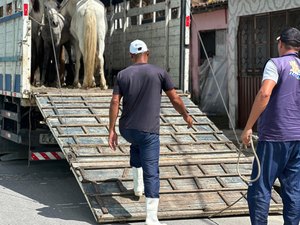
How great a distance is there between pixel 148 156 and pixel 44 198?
2.24 metres

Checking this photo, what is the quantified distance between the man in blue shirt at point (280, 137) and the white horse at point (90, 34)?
4.59 meters

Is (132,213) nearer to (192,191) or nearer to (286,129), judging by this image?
(192,191)

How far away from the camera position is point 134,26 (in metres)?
11.1

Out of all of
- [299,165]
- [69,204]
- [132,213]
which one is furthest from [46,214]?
[299,165]

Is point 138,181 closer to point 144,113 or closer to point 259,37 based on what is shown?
point 144,113

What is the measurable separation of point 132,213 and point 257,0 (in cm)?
877

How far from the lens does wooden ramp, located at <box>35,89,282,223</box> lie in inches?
252

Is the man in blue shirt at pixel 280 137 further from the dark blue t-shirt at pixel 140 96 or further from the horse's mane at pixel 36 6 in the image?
the horse's mane at pixel 36 6

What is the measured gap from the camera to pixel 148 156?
19.5 feet

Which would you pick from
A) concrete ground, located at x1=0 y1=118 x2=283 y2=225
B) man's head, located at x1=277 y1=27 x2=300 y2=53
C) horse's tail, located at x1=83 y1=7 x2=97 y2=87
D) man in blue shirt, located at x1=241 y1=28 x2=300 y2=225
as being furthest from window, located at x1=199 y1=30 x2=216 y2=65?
man in blue shirt, located at x1=241 y1=28 x2=300 y2=225

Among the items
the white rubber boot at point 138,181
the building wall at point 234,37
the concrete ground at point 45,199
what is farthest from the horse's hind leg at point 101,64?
the building wall at point 234,37

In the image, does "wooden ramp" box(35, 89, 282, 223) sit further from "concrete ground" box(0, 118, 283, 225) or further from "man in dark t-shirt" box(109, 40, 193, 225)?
"man in dark t-shirt" box(109, 40, 193, 225)

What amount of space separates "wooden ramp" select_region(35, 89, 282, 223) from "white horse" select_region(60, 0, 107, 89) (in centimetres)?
65

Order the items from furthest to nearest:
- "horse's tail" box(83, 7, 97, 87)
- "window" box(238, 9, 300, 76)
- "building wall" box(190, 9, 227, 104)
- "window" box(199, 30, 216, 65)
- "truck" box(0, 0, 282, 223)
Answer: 1. "window" box(199, 30, 216, 65)
2. "building wall" box(190, 9, 227, 104)
3. "window" box(238, 9, 300, 76)
4. "horse's tail" box(83, 7, 97, 87)
5. "truck" box(0, 0, 282, 223)
